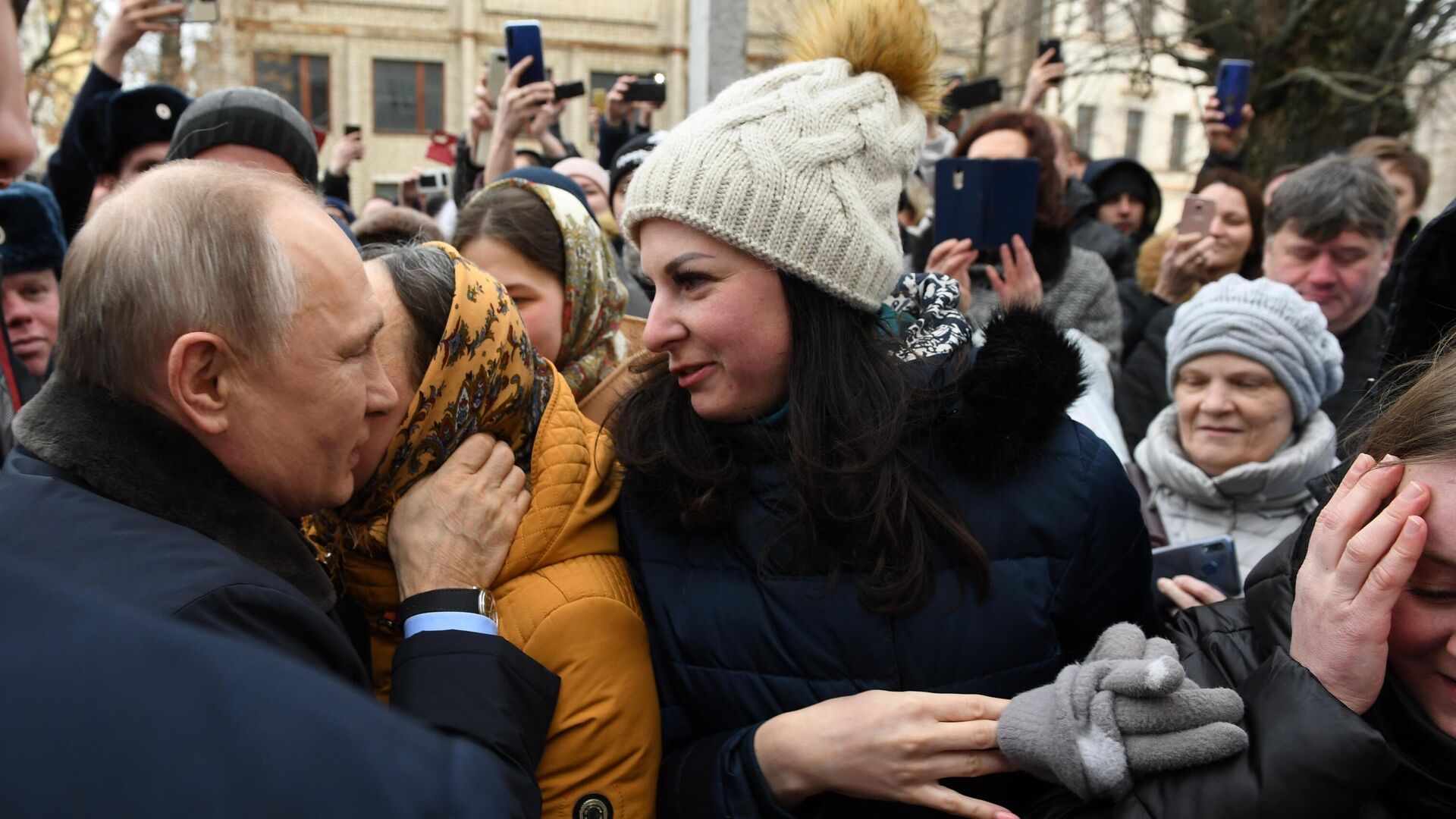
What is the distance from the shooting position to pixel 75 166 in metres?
3.61

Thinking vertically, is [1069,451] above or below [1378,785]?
above

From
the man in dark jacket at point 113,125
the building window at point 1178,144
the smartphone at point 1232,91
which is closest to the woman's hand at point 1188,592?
the man in dark jacket at point 113,125

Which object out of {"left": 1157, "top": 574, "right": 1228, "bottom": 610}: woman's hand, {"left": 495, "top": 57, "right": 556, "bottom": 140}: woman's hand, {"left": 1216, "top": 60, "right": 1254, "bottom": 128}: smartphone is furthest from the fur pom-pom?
{"left": 1216, "top": 60, "right": 1254, "bottom": 128}: smartphone

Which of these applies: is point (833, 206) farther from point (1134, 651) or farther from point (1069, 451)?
point (1134, 651)

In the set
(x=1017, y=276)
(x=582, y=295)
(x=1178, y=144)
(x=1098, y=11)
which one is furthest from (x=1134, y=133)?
(x=582, y=295)

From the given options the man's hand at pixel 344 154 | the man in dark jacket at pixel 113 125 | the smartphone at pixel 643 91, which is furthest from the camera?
the man's hand at pixel 344 154

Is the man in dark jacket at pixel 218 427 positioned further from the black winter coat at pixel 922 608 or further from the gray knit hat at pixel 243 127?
the gray knit hat at pixel 243 127

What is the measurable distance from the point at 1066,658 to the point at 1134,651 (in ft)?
0.83

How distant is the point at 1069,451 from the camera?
1824 mm

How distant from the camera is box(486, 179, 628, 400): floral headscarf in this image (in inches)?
103

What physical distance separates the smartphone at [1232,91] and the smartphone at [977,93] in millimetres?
1087

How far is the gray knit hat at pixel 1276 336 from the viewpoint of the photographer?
104 inches

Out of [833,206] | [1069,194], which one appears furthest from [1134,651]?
[1069,194]

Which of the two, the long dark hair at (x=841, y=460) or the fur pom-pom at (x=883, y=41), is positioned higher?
the fur pom-pom at (x=883, y=41)
